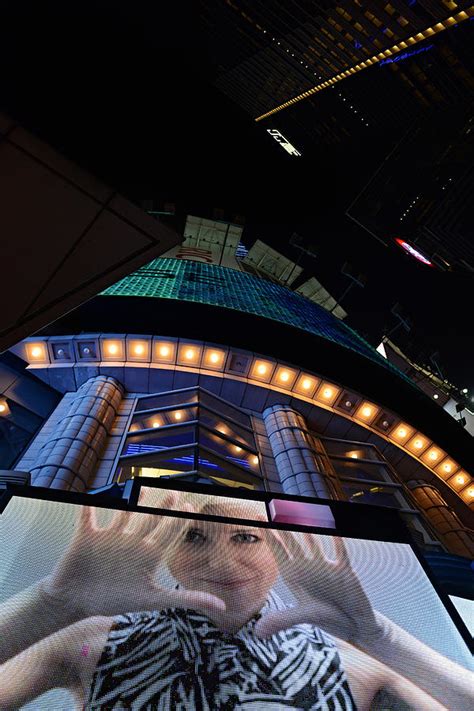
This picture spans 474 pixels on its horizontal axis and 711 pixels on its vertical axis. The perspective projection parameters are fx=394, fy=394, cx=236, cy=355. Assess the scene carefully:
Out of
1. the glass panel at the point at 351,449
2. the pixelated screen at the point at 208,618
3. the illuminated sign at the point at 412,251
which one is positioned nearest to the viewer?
the pixelated screen at the point at 208,618

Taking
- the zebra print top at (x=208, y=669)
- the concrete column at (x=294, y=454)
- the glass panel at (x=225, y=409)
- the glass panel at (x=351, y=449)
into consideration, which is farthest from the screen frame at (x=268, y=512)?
the glass panel at (x=351, y=449)

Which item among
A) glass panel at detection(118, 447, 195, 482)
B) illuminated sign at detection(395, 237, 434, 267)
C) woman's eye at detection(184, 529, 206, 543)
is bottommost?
glass panel at detection(118, 447, 195, 482)

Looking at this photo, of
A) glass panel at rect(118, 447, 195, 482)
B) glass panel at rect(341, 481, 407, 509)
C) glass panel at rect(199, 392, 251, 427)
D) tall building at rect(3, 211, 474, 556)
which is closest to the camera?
glass panel at rect(118, 447, 195, 482)

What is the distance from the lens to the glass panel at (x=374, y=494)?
63.6 ft

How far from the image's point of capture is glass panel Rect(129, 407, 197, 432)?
1855cm

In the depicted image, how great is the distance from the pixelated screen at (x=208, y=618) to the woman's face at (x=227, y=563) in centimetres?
2

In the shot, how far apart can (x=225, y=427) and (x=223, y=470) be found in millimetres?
3705

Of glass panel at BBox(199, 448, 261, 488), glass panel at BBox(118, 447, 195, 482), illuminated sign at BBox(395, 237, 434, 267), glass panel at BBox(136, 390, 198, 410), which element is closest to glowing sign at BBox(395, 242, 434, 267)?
illuminated sign at BBox(395, 237, 434, 267)

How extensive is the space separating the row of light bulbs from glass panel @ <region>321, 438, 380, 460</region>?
5.49 feet

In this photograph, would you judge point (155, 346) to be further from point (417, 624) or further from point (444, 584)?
point (417, 624)

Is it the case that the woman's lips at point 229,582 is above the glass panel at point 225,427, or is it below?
above

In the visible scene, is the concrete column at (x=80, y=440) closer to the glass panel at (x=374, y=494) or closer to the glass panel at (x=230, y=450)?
the glass panel at (x=230, y=450)

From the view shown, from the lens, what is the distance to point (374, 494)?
19.9 metres

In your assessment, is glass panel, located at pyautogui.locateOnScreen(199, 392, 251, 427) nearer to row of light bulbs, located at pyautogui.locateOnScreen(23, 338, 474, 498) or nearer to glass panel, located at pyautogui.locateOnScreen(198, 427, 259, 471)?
row of light bulbs, located at pyautogui.locateOnScreen(23, 338, 474, 498)
